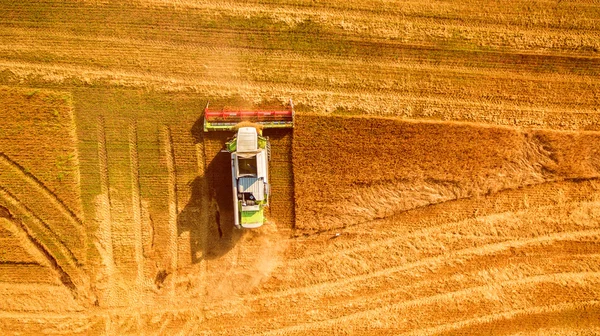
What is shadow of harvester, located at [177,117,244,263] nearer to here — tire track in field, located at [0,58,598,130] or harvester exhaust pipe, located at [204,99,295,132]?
harvester exhaust pipe, located at [204,99,295,132]

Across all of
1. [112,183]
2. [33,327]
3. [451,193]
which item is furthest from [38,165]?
[451,193]

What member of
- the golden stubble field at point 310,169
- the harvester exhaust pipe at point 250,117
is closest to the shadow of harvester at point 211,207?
the golden stubble field at point 310,169

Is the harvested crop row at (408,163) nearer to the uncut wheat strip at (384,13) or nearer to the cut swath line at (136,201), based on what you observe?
the uncut wheat strip at (384,13)

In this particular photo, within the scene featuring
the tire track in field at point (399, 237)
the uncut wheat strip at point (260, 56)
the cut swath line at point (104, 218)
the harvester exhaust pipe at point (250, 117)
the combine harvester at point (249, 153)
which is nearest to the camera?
the combine harvester at point (249, 153)

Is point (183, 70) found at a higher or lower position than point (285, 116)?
higher

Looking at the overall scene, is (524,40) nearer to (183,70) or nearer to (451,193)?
(451,193)
